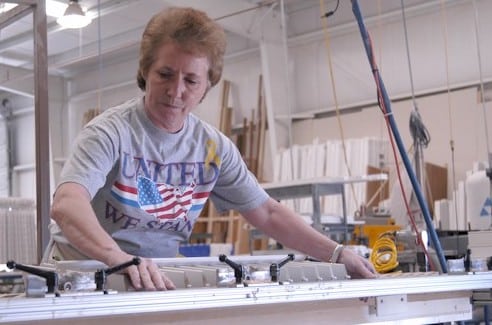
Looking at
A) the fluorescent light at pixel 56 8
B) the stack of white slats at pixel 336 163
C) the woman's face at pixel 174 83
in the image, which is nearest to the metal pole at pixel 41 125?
the woman's face at pixel 174 83

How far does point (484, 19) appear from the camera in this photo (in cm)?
816

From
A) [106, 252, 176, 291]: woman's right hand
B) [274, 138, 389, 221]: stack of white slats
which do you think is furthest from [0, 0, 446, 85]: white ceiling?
[106, 252, 176, 291]: woman's right hand

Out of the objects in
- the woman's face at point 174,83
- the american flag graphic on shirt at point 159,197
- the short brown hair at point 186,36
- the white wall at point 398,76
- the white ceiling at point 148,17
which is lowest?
the american flag graphic on shirt at point 159,197

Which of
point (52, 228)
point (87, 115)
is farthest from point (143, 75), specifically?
point (87, 115)

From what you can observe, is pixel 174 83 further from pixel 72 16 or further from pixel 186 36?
pixel 72 16

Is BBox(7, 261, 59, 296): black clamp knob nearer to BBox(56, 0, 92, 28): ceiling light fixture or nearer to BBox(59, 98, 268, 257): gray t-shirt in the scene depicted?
BBox(59, 98, 268, 257): gray t-shirt

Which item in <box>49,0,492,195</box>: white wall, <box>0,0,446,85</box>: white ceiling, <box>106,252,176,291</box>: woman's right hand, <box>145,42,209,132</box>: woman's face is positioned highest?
<box>0,0,446,85</box>: white ceiling

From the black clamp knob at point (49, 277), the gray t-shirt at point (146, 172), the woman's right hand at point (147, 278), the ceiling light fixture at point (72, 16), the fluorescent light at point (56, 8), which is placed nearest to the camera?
the black clamp knob at point (49, 277)

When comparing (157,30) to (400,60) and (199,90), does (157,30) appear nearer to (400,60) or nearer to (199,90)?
(199,90)

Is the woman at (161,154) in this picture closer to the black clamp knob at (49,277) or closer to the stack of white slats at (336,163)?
the black clamp knob at (49,277)

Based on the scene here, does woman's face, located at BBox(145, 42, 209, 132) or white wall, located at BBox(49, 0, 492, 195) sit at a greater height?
white wall, located at BBox(49, 0, 492, 195)

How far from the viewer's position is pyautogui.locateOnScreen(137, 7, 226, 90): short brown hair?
5.62 ft

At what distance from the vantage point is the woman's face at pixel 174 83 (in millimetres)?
1695

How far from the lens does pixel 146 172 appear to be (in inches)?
69.3
